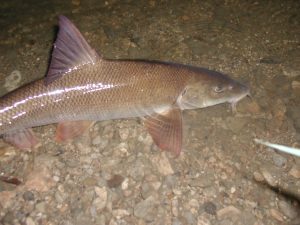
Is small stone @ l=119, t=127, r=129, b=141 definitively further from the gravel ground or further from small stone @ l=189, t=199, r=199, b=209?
small stone @ l=189, t=199, r=199, b=209

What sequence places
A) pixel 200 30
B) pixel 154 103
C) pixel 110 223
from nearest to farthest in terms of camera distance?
1. pixel 110 223
2. pixel 154 103
3. pixel 200 30

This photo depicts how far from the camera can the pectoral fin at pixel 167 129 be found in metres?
3.71

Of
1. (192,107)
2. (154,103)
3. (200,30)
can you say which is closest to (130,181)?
(154,103)

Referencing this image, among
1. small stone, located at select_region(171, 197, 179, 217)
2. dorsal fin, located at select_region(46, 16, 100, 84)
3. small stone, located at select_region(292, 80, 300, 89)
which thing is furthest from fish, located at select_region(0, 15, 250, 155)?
small stone, located at select_region(292, 80, 300, 89)

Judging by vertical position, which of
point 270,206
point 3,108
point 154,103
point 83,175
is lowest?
point 270,206

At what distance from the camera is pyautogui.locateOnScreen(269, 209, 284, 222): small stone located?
323 centimetres

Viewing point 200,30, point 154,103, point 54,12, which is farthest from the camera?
point 54,12

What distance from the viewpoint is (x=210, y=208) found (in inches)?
131

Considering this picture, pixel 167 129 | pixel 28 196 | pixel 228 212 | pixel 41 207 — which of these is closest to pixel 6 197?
pixel 28 196

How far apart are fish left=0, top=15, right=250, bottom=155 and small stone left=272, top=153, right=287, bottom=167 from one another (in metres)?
0.83

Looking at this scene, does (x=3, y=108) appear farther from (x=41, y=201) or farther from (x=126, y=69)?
(x=126, y=69)

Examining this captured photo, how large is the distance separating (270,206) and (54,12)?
14.2ft

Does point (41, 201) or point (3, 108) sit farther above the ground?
point (3, 108)

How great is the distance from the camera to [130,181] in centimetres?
352
